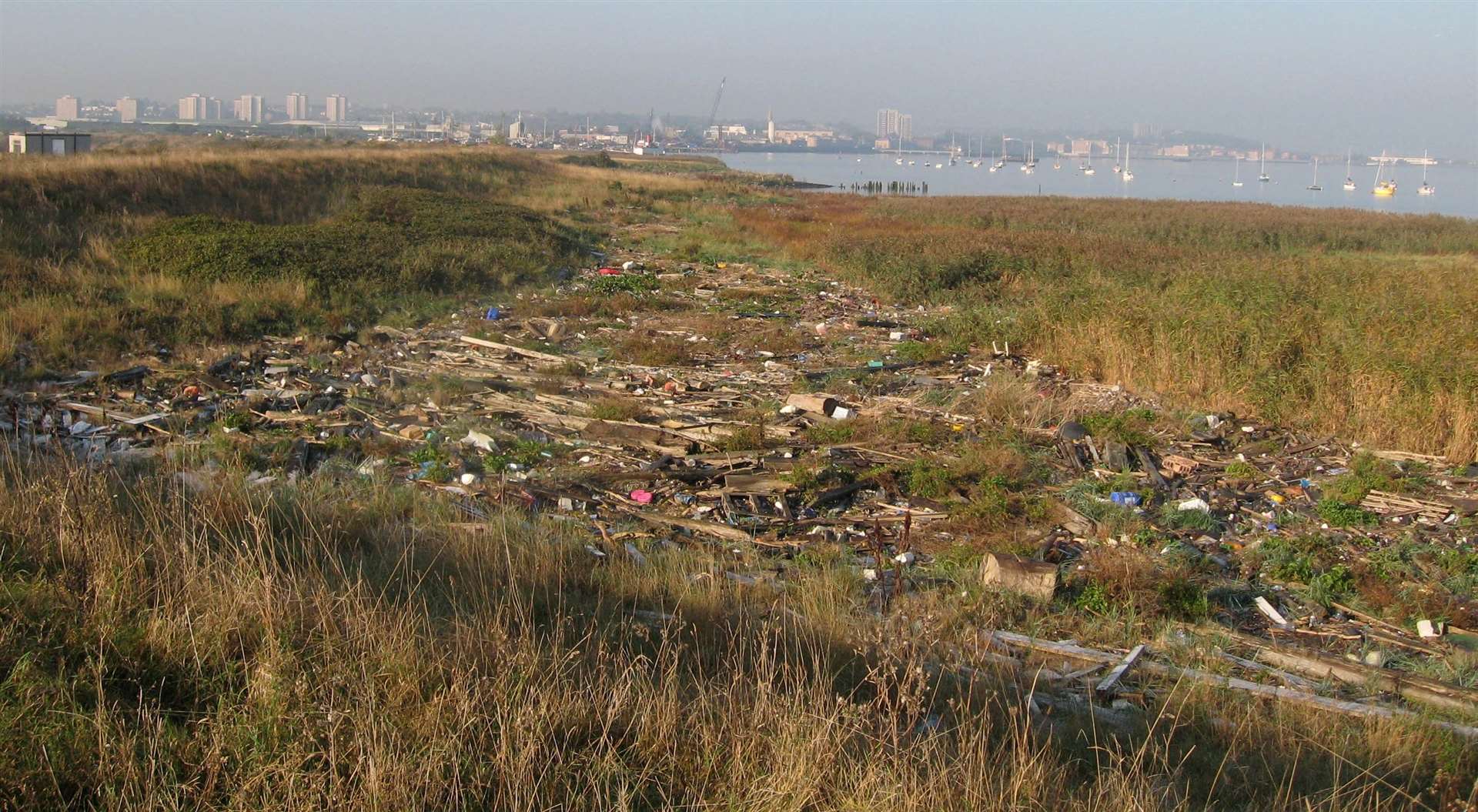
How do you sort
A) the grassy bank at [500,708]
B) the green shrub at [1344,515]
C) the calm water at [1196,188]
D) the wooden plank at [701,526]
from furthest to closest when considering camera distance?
1. the calm water at [1196,188]
2. the green shrub at [1344,515]
3. the wooden plank at [701,526]
4. the grassy bank at [500,708]

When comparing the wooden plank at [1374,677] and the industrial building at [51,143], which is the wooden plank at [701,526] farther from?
the industrial building at [51,143]

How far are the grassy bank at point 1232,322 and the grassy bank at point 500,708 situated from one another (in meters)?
5.55

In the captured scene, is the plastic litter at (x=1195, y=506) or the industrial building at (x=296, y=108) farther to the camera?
the industrial building at (x=296, y=108)

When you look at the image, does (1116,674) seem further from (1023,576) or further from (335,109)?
(335,109)

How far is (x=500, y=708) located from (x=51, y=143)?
27.8m

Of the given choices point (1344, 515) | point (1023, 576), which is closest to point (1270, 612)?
point (1023, 576)

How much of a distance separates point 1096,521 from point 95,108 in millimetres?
188397

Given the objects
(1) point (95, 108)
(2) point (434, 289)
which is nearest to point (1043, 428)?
(2) point (434, 289)

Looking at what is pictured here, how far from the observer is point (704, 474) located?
727 centimetres

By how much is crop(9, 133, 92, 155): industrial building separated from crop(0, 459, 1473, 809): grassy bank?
78.7 feet

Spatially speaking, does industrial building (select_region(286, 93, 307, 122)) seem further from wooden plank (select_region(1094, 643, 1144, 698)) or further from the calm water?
wooden plank (select_region(1094, 643, 1144, 698))

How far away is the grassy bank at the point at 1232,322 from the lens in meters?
8.48

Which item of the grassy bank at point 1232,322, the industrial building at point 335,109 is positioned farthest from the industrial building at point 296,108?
the grassy bank at point 1232,322

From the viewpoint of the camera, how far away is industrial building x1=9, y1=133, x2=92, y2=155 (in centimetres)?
2373
